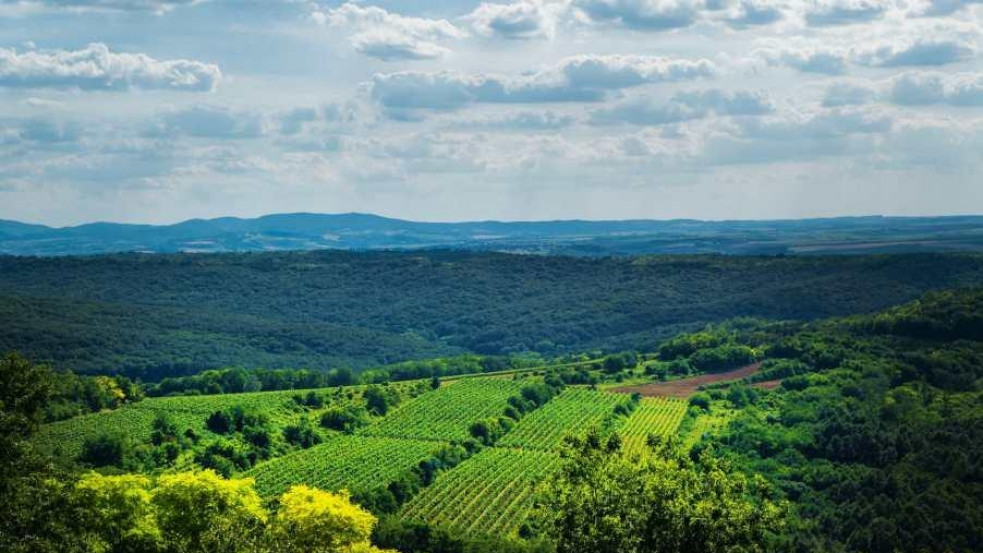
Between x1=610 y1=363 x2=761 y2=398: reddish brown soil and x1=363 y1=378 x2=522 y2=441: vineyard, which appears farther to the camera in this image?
x1=610 y1=363 x2=761 y2=398: reddish brown soil

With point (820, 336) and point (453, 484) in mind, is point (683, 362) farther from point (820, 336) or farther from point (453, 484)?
point (453, 484)

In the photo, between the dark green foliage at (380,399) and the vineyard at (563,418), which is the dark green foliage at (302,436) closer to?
the dark green foliage at (380,399)

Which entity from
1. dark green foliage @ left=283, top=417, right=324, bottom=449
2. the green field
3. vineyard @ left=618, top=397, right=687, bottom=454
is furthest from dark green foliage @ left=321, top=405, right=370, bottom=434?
vineyard @ left=618, top=397, right=687, bottom=454

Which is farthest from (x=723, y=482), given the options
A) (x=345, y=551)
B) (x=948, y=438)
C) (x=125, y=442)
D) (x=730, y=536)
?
(x=125, y=442)

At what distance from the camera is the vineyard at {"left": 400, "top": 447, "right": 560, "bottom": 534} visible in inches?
4478

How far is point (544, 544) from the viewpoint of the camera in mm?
96500

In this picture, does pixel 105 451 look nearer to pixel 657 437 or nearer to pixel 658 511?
pixel 657 437

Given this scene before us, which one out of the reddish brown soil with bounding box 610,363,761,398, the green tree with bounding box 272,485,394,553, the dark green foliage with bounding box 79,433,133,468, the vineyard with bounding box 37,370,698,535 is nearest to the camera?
the green tree with bounding box 272,485,394,553

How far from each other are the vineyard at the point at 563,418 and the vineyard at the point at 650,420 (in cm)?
347

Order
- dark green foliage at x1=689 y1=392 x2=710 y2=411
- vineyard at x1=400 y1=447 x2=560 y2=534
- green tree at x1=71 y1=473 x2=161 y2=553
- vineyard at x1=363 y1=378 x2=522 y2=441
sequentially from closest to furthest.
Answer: green tree at x1=71 y1=473 x2=161 y2=553
vineyard at x1=400 y1=447 x2=560 y2=534
vineyard at x1=363 y1=378 x2=522 y2=441
dark green foliage at x1=689 y1=392 x2=710 y2=411

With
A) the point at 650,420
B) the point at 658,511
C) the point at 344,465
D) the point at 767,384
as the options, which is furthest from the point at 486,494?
the point at 658,511

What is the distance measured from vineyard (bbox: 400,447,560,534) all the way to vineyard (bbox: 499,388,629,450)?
5732mm

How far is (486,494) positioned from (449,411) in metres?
45.4

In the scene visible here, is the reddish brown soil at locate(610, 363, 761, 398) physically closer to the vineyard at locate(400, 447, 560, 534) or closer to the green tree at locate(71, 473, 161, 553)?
the vineyard at locate(400, 447, 560, 534)
